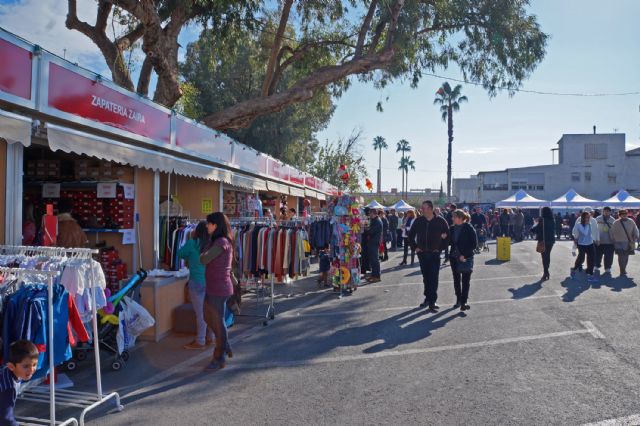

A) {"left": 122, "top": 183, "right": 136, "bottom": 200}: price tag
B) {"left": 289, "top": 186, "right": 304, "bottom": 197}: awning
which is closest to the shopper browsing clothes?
{"left": 122, "top": 183, "right": 136, "bottom": 200}: price tag

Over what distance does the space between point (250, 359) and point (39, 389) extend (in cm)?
231

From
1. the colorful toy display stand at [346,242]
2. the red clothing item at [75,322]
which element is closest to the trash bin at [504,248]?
the colorful toy display stand at [346,242]

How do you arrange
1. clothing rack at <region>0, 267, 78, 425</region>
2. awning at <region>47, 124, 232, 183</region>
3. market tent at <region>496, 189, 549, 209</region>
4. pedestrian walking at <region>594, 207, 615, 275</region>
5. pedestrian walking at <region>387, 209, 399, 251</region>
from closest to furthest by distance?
clothing rack at <region>0, 267, 78, 425</region>
awning at <region>47, 124, 232, 183</region>
pedestrian walking at <region>594, 207, 615, 275</region>
pedestrian walking at <region>387, 209, 399, 251</region>
market tent at <region>496, 189, 549, 209</region>

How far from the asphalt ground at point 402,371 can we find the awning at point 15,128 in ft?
9.03

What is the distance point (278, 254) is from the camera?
27.4 ft

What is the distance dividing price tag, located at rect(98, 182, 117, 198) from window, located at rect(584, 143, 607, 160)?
164ft

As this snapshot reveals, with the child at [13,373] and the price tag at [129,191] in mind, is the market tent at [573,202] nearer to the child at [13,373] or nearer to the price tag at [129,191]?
the price tag at [129,191]

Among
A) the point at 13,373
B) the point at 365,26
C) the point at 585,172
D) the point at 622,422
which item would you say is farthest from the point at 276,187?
the point at 585,172

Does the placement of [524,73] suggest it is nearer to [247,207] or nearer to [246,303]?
[247,207]

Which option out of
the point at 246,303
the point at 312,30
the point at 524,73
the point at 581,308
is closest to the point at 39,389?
the point at 246,303

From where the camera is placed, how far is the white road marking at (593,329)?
6.64m

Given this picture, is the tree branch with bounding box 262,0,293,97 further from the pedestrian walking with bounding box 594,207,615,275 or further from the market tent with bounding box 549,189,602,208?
the market tent with bounding box 549,189,602,208

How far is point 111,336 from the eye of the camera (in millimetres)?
5730

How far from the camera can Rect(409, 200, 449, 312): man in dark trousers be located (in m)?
8.57
